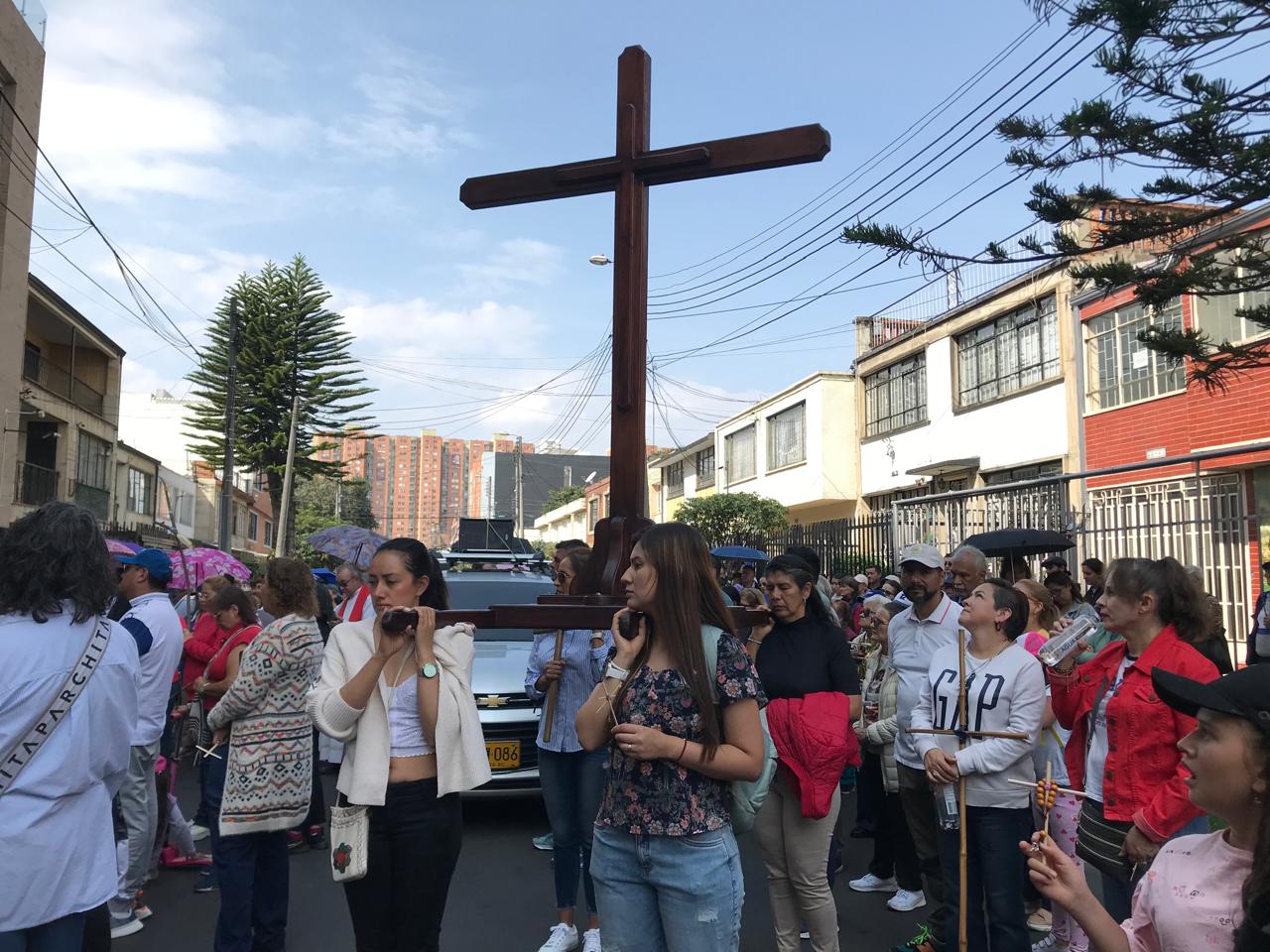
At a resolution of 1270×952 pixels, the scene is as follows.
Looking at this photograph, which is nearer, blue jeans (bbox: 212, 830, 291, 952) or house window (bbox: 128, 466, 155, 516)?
blue jeans (bbox: 212, 830, 291, 952)

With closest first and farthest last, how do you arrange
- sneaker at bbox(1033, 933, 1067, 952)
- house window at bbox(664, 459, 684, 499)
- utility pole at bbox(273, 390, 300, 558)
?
sneaker at bbox(1033, 933, 1067, 952) < utility pole at bbox(273, 390, 300, 558) < house window at bbox(664, 459, 684, 499)

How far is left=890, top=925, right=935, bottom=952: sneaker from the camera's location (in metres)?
4.76

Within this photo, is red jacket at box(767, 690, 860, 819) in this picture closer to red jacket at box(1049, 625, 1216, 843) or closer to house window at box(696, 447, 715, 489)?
red jacket at box(1049, 625, 1216, 843)

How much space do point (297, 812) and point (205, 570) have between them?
5233 millimetres

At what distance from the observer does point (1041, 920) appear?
17.5 feet

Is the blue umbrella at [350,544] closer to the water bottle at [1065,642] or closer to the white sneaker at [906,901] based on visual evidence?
the white sneaker at [906,901]

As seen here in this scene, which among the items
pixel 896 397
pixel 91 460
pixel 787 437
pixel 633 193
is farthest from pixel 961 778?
pixel 91 460

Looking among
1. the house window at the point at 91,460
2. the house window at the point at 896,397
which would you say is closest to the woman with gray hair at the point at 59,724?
the house window at the point at 896,397

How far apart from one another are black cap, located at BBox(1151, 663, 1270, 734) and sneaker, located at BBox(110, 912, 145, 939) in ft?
16.9

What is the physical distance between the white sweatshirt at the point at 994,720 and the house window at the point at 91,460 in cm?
3011

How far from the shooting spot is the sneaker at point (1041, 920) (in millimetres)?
5273

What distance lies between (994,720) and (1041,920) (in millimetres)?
1852

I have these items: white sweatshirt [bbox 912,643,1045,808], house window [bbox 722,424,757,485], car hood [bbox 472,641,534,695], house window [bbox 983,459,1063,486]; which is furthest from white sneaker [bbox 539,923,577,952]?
house window [bbox 722,424,757,485]

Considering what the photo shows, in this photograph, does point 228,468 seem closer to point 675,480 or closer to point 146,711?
point 146,711
